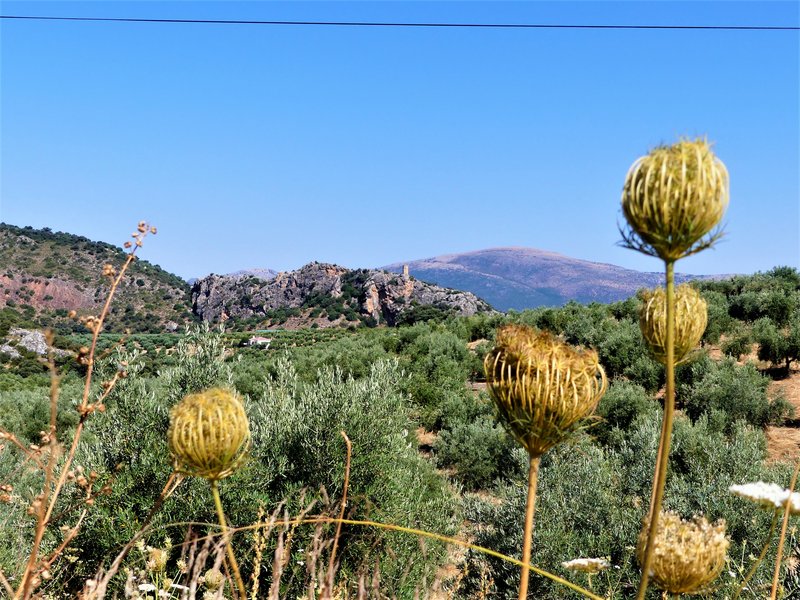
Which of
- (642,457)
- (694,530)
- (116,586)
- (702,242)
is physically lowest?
(116,586)

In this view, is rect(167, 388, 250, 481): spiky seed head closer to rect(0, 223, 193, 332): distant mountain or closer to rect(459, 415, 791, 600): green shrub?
rect(459, 415, 791, 600): green shrub

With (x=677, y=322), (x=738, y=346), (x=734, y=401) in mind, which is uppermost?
(x=677, y=322)

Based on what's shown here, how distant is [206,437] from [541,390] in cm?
91

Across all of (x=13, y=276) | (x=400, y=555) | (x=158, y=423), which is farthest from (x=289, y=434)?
(x=13, y=276)

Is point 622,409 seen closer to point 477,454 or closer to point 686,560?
point 477,454

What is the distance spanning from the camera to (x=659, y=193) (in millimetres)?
1331

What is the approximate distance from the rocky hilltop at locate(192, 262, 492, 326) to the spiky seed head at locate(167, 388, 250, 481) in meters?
64.3

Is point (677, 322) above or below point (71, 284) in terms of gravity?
above

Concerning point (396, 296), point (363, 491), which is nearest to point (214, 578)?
point (363, 491)

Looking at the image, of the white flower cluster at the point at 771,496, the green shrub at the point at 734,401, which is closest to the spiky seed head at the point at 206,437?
the white flower cluster at the point at 771,496

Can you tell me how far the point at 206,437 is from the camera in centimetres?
176

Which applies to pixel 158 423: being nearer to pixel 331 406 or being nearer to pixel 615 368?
pixel 331 406

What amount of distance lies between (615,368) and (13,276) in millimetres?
68262

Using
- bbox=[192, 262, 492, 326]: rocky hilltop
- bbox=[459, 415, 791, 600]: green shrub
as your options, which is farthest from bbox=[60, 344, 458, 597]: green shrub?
bbox=[192, 262, 492, 326]: rocky hilltop
